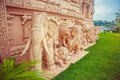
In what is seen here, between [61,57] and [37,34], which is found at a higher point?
[37,34]

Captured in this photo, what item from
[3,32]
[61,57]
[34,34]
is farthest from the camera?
[61,57]

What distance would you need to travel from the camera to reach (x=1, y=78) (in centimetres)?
229

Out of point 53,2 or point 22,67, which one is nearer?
point 22,67

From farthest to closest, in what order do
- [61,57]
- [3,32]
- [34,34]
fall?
[61,57]
[3,32]
[34,34]

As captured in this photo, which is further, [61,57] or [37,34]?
[61,57]

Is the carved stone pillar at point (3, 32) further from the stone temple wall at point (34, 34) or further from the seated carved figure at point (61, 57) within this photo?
the seated carved figure at point (61, 57)

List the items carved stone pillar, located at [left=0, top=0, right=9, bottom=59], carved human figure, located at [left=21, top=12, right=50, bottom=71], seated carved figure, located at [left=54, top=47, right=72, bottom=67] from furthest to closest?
seated carved figure, located at [left=54, top=47, right=72, bottom=67], carved stone pillar, located at [left=0, top=0, right=9, bottom=59], carved human figure, located at [left=21, top=12, right=50, bottom=71]

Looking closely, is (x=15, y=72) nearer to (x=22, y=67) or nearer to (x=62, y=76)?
(x=22, y=67)

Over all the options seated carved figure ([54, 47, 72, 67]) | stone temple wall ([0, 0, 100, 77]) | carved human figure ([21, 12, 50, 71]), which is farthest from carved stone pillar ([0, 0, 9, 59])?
seated carved figure ([54, 47, 72, 67])

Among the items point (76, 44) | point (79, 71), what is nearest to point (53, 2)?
point (76, 44)

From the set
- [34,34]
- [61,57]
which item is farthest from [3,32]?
[61,57]

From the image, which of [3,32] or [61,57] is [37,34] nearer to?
[3,32]

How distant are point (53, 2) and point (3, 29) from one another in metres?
2.95

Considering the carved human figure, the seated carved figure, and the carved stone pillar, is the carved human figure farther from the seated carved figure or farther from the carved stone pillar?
the seated carved figure
